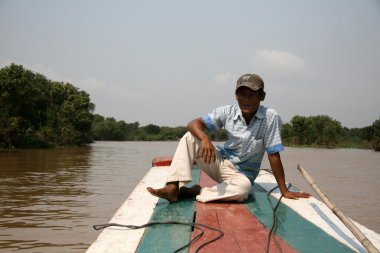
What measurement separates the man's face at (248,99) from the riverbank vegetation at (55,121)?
1.49 metres

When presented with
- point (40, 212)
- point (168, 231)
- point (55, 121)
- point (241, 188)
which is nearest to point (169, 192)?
point (241, 188)

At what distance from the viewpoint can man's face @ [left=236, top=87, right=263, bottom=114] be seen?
2.47 m

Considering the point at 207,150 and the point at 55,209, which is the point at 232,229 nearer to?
the point at 207,150

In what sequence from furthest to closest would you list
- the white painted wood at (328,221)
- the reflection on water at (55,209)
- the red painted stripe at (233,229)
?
the reflection on water at (55,209) < the white painted wood at (328,221) < the red painted stripe at (233,229)

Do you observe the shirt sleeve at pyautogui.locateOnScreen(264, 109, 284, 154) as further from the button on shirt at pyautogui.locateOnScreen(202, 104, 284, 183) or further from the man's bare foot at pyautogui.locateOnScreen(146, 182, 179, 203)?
the man's bare foot at pyautogui.locateOnScreen(146, 182, 179, 203)

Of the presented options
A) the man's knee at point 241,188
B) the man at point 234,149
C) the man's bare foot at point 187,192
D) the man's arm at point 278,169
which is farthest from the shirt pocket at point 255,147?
the man's bare foot at point 187,192

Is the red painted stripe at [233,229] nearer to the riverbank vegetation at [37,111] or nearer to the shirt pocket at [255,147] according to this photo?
the shirt pocket at [255,147]

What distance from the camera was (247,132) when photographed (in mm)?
2562

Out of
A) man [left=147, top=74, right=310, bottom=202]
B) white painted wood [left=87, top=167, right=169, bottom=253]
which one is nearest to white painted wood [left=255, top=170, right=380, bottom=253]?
man [left=147, top=74, right=310, bottom=202]

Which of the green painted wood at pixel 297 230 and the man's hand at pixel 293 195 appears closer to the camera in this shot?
the green painted wood at pixel 297 230

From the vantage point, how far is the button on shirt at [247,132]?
2.55 m

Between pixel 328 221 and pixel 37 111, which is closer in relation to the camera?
pixel 328 221

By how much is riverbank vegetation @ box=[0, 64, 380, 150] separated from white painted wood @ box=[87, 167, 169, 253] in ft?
5.15

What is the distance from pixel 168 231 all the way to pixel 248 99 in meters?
1.12
